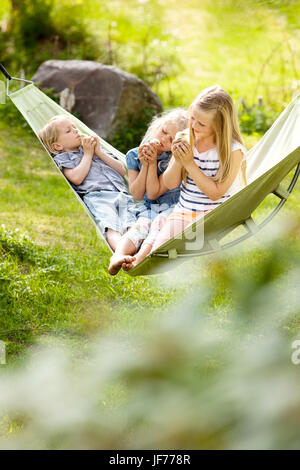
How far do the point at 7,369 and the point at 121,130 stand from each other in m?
2.68

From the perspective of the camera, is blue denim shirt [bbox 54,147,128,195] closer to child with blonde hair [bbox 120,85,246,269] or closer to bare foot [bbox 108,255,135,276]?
child with blonde hair [bbox 120,85,246,269]

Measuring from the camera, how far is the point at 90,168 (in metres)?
2.22

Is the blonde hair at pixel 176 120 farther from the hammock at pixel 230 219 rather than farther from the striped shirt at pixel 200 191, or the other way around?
the hammock at pixel 230 219

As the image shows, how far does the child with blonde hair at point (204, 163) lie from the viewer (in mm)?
1693

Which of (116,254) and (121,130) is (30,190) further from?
(116,254)

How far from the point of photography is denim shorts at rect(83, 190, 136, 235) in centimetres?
198

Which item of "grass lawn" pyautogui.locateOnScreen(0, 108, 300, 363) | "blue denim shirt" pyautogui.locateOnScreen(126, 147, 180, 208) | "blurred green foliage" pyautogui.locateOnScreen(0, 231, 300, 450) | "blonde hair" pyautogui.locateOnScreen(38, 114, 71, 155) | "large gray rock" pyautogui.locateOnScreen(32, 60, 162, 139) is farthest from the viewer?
"large gray rock" pyautogui.locateOnScreen(32, 60, 162, 139)

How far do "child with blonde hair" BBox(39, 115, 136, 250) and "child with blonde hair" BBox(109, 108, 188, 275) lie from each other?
0.08m

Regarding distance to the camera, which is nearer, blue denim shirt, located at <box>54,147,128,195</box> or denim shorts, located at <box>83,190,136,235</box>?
denim shorts, located at <box>83,190,136,235</box>

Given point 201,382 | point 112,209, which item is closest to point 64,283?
point 112,209

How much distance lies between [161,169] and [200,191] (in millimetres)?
249

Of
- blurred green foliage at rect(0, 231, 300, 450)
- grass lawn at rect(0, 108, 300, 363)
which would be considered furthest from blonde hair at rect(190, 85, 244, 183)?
blurred green foliage at rect(0, 231, 300, 450)

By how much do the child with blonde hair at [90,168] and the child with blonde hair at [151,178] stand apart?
3.3 inches

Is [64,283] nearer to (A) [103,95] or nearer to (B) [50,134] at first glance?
(B) [50,134]
